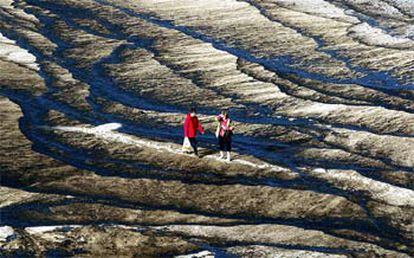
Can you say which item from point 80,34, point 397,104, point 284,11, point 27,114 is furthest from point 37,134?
point 284,11

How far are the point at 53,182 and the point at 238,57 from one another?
39.4ft

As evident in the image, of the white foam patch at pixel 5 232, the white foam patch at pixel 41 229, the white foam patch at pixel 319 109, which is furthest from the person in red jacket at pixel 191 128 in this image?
the white foam patch at pixel 5 232

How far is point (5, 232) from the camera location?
36.4 ft

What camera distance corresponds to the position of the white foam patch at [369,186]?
42.8 feet

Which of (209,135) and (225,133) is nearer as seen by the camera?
(225,133)

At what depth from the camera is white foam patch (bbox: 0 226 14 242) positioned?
36.0ft

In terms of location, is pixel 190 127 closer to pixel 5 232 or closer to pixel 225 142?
pixel 225 142

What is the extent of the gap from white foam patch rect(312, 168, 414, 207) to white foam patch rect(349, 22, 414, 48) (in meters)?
12.5

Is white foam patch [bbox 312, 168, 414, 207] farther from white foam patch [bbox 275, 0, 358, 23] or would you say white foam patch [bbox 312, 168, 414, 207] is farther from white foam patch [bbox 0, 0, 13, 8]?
white foam patch [bbox 0, 0, 13, 8]

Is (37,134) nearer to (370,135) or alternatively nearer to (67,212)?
(67,212)

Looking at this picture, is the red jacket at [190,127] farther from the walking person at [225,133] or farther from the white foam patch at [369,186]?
the white foam patch at [369,186]

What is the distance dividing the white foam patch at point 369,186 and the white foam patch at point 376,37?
Answer: 1250 cm

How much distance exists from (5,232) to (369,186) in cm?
632

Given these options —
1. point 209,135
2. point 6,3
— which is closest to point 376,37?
point 209,135
